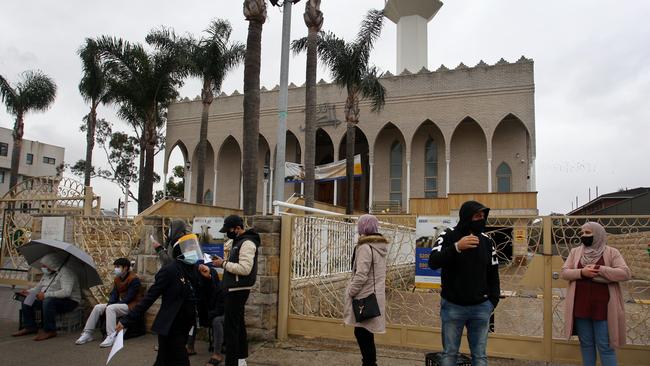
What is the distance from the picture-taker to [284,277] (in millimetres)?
6469

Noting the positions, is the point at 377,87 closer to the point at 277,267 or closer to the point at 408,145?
the point at 408,145

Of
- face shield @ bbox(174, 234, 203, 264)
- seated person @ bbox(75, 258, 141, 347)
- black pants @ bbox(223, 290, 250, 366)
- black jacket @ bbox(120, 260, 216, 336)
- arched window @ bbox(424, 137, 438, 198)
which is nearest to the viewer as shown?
black jacket @ bbox(120, 260, 216, 336)

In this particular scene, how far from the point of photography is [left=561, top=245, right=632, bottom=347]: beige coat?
4.27 meters

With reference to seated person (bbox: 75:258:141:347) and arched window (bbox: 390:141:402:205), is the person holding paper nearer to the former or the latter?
seated person (bbox: 75:258:141:347)

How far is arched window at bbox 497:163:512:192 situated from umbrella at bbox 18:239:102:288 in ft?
75.7

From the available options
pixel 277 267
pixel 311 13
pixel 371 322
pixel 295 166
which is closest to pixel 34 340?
pixel 277 267

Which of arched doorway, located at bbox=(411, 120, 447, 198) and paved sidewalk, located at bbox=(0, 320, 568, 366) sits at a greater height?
A: arched doorway, located at bbox=(411, 120, 447, 198)

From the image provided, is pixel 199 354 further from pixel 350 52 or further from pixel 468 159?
pixel 468 159

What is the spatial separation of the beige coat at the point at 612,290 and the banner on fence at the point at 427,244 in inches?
67.4

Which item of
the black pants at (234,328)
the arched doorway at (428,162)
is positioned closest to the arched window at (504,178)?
the arched doorway at (428,162)

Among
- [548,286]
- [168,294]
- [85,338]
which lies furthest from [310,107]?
[168,294]

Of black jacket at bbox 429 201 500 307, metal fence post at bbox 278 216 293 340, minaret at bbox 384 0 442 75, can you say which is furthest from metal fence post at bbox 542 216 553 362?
minaret at bbox 384 0 442 75

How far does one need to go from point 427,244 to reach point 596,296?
7.01 feet

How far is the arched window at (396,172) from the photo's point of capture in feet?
92.3
